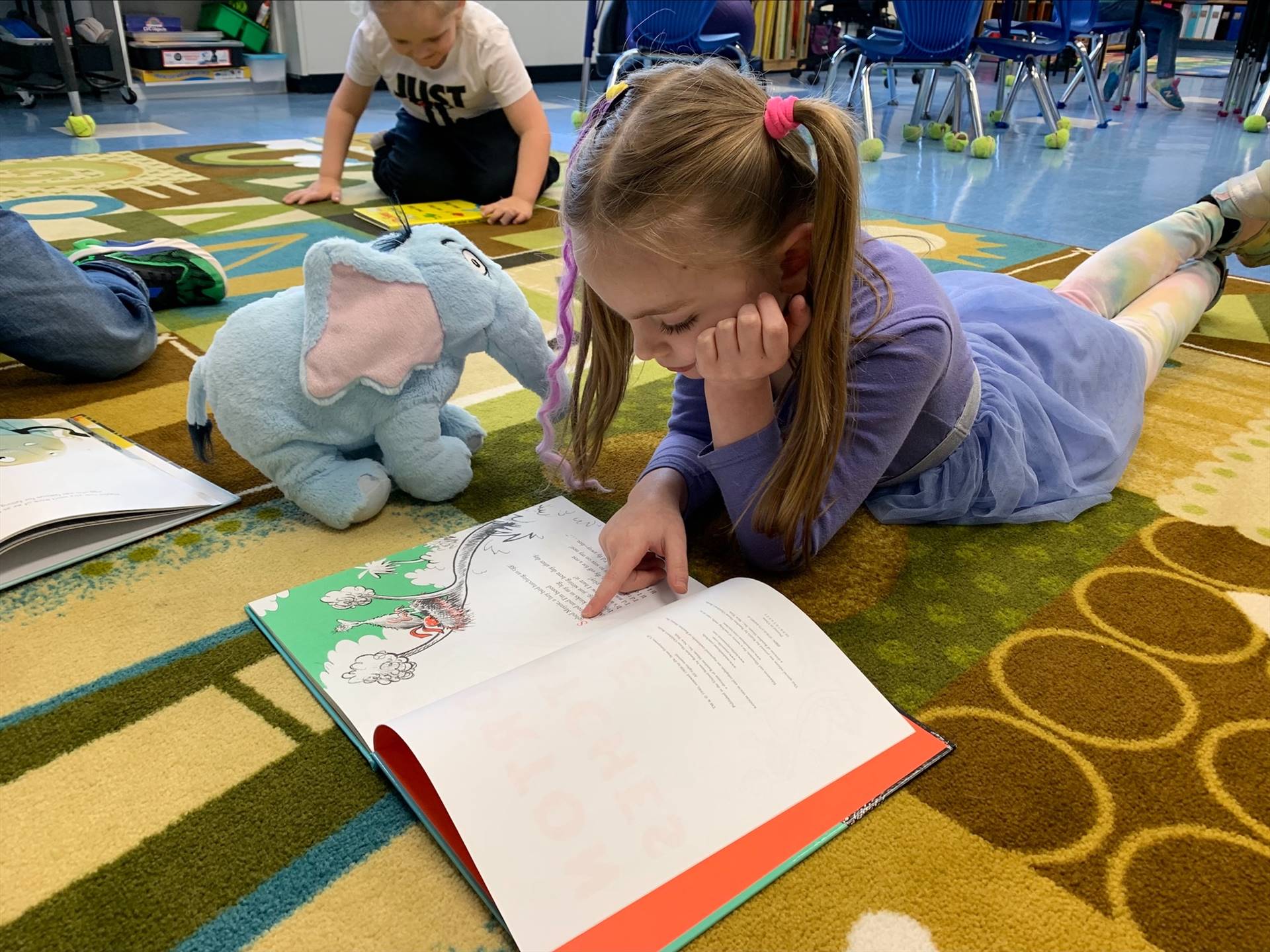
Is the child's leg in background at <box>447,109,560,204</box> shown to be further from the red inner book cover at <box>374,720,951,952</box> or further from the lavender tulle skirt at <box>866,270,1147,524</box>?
the red inner book cover at <box>374,720,951,952</box>

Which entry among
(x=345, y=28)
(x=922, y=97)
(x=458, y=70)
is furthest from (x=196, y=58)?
(x=922, y=97)

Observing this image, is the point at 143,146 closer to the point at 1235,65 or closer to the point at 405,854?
the point at 405,854

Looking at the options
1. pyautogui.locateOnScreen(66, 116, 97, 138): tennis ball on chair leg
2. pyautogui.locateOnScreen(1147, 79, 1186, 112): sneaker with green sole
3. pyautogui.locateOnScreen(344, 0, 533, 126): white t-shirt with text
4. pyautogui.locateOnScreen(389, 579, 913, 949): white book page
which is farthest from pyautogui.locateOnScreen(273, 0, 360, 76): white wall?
pyautogui.locateOnScreen(389, 579, 913, 949): white book page

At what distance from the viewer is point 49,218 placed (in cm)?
182

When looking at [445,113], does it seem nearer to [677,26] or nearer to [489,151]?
[489,151]

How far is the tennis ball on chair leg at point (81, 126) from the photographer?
2756 millimetres

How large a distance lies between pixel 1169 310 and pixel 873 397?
735 millimetres

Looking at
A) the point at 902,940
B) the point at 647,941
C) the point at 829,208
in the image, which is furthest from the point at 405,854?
the point at 829,208

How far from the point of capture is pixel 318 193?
2.04 meters

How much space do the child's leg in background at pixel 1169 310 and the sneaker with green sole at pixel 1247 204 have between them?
0.18ft

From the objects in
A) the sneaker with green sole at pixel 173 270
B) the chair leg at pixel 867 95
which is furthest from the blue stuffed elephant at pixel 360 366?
the chair leg at pixel 867 95

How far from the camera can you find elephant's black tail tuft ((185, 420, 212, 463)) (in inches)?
33.5

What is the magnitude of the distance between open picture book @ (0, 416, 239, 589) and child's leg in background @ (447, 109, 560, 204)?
1.42 metres

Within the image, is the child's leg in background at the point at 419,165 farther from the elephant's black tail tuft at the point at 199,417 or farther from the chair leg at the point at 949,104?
the chair leg at the point at 949,104
